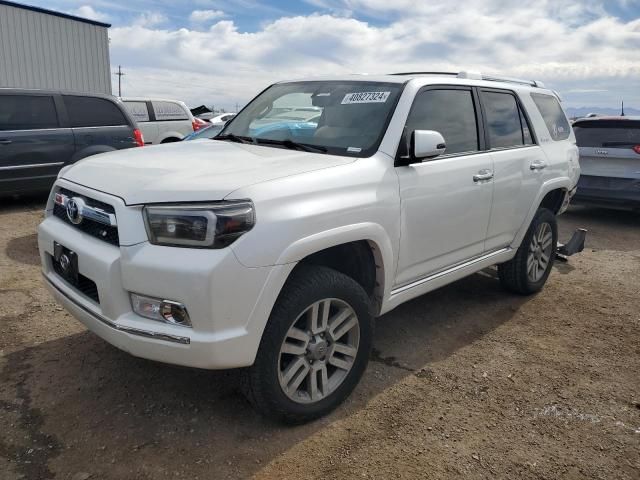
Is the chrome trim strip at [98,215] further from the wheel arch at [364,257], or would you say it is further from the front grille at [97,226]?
the wheel arch at [364,257]

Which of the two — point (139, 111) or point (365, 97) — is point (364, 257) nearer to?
point (365, 97)

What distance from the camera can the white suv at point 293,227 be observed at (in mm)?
2350

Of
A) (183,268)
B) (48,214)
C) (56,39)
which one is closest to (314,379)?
(183,268)

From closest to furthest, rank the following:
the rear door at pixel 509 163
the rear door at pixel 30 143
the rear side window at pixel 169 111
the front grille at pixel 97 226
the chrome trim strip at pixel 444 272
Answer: the front grille at pixel 97 226
the chrome trim strip at pixel 444 272
the rear door at pixel 509 163
the rear door at pixel 30 143
the rear side window at pixel 169 111

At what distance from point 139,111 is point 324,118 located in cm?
960

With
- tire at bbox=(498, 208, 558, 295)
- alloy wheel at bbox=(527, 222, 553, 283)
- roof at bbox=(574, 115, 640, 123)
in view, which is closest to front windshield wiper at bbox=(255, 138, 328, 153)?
tire at bbox=(498, 208, 558, 295)

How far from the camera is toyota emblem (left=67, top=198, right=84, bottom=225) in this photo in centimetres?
276

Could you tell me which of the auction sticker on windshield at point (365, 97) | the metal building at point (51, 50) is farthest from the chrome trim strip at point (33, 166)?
the metal building at point (51, 50)

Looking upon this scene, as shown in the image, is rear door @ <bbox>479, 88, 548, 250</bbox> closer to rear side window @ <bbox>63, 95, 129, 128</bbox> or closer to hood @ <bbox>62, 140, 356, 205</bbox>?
hood @ <bbox>62, 140, 356, 205</bbox>

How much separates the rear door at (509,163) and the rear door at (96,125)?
578cm

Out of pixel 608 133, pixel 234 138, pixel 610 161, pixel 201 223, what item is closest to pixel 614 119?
pixel 608 133

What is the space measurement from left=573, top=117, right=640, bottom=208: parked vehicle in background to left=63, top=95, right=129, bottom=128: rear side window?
7158mm

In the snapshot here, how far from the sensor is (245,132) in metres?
3.92

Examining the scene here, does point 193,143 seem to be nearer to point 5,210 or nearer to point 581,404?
point 581,404
